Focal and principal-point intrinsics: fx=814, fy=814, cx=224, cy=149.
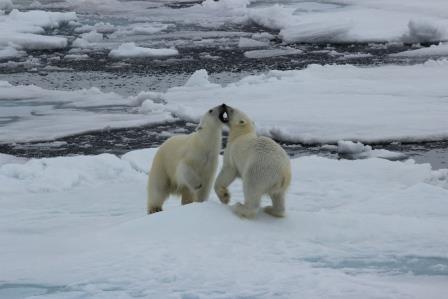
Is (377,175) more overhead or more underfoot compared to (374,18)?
more underfoot

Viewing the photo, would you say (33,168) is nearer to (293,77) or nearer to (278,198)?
(278,198)

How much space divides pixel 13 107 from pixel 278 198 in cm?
678

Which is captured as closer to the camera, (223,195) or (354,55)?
(223,195)

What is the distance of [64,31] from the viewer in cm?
1673

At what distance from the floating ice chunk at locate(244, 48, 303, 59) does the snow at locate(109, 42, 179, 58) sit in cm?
128

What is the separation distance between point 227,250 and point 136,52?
34.3ft

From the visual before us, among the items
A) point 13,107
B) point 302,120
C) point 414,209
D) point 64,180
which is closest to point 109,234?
point 414,209

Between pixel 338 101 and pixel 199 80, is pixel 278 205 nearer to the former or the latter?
pixel 338 101

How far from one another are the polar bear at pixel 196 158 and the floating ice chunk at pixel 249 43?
10033 mm

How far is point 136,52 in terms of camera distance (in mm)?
13711

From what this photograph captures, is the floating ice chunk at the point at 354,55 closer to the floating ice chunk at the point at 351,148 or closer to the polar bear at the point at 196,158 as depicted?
the floating ice chunk at the point at 351,148

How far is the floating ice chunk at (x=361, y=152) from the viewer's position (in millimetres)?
7309

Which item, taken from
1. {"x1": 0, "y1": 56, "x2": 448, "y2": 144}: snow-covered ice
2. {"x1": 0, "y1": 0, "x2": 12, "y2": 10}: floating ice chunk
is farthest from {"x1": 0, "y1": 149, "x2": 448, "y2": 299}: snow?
{"x1": 0, "y1": 0, "x2": 12, "y2": 10}: floating ice chunk

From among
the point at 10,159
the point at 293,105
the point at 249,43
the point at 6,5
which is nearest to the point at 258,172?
the point at 10,159
